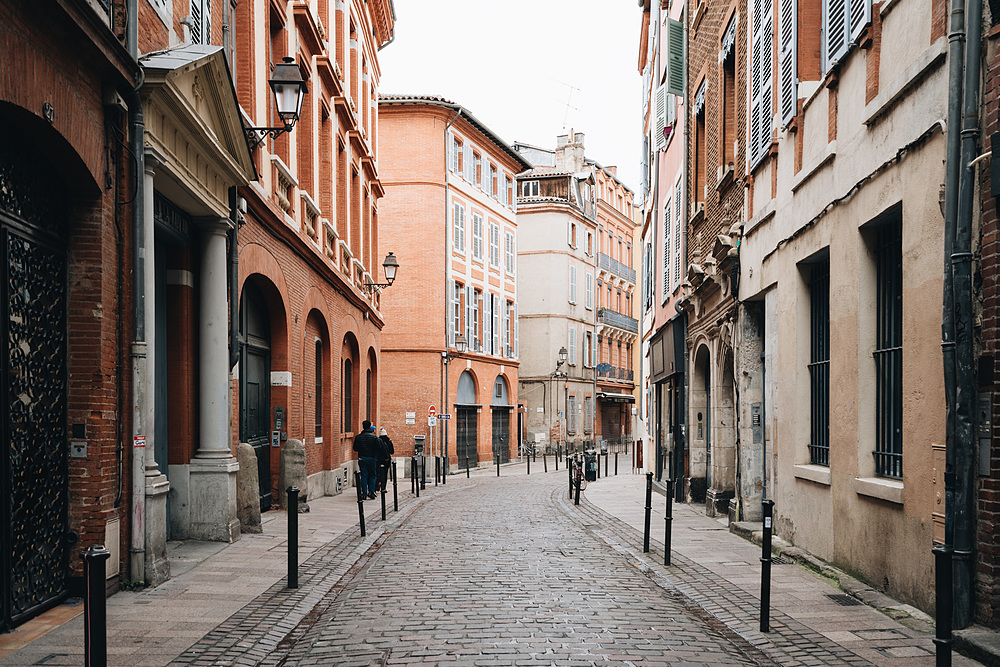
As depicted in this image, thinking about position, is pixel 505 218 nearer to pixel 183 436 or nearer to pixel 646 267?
pixel 646 267

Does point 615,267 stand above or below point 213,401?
above

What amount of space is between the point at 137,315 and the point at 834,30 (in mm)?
7343

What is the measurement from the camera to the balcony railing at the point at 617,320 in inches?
2357

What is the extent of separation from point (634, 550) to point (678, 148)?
11598 mm

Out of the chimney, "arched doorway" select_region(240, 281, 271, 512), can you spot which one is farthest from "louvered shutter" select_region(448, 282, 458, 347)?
the chimney

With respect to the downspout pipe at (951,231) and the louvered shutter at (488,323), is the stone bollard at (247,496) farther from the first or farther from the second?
the louvered shutter at (488,323)

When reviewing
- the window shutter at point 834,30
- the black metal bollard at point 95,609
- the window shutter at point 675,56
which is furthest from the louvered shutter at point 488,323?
the black metal bollard at point 95,609

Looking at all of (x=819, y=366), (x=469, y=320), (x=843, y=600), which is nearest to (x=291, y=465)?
(x=819, y=366)

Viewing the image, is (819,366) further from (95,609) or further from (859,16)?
(95,609)

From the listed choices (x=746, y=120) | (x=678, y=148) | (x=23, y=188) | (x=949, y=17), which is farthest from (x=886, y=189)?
(x=678, y=148)

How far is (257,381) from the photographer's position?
16.0m

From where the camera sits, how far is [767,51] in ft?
40.8

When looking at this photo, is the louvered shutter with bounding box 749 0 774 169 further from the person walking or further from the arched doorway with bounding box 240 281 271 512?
the person walking

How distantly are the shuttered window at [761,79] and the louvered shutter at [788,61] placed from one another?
46 cm
